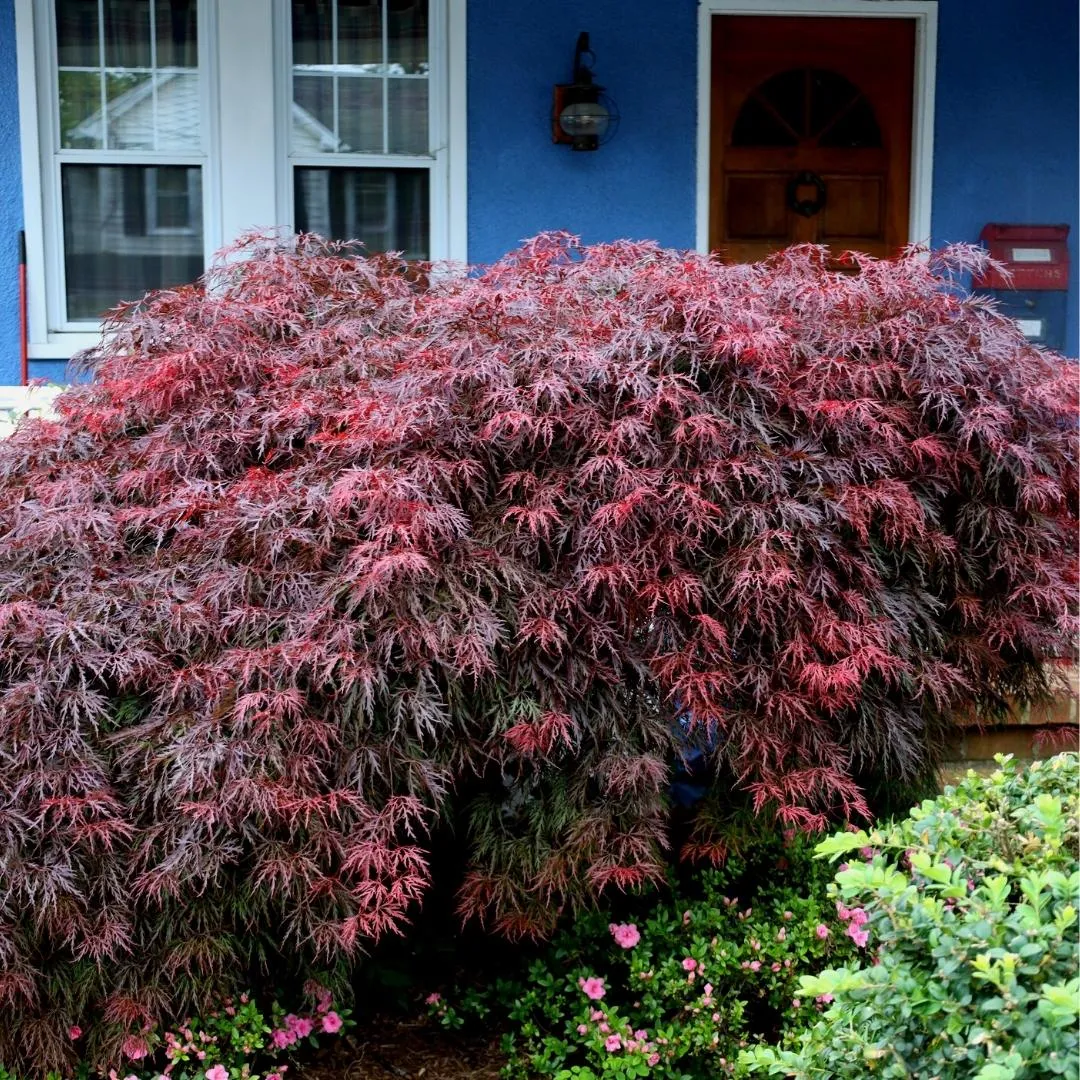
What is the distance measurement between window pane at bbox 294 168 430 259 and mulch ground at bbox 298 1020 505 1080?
12.7 feet

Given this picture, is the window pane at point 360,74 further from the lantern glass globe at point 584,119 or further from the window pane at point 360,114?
the lantern glass globe at point 584,119

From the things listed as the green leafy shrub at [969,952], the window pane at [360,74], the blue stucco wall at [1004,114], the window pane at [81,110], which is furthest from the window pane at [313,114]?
the green leafy shrub at [969,952]

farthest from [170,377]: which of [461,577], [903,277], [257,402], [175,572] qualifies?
[903,277]

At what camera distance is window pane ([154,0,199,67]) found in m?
5.87

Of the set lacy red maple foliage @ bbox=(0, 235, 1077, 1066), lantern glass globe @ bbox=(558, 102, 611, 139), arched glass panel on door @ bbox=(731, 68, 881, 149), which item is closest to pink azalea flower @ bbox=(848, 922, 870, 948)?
lacy red maple foliage @ bbox=(0, 235, 1077, 1066)

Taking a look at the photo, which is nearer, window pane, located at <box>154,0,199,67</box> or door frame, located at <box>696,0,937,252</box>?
window pane, located at <box>154,0,199,67</box>

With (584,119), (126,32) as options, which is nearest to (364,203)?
(584,119)

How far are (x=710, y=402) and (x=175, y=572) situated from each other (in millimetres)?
1287

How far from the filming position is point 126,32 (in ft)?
19.2

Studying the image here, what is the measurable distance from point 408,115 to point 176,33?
43.9 inches

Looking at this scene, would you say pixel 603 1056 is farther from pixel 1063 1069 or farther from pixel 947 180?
pixel 947 180

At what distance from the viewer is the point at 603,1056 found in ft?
9.50

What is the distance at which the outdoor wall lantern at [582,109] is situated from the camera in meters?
5.79

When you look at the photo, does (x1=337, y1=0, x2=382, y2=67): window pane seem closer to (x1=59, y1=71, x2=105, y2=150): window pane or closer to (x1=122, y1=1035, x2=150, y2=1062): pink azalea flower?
(x1=59, y1=71, x2=105, y2=150): window pane
